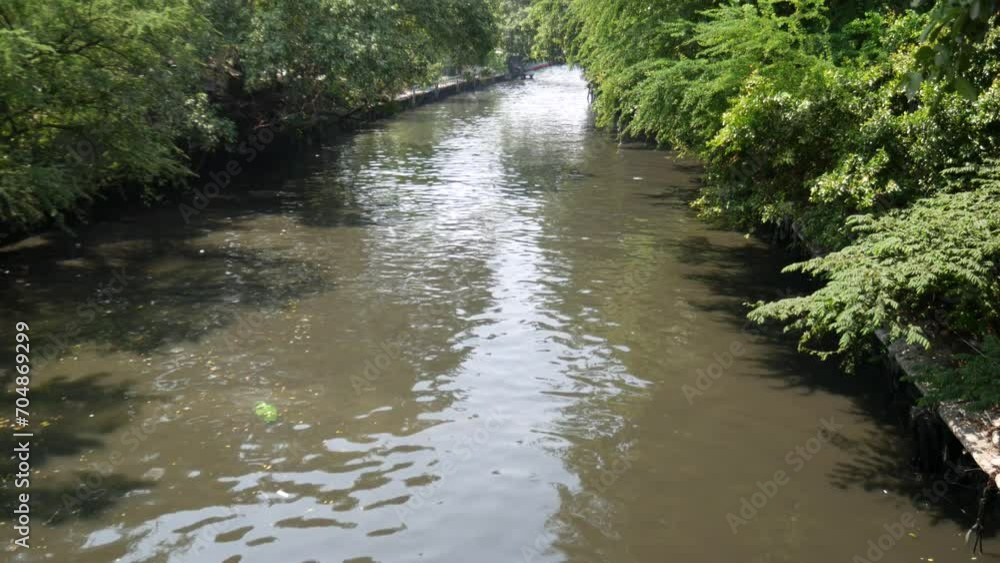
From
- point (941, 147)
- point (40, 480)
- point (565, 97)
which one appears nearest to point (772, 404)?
point (941, 147)

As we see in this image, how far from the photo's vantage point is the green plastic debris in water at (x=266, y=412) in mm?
9730

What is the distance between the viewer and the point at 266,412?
9.86m

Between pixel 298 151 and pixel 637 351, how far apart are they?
2539 centimetres

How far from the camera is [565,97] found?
6862cm

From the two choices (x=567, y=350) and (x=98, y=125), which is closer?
(x=567, y=350)

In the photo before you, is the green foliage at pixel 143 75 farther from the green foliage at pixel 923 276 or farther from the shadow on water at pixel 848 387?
the green foliage at pixel 923 276

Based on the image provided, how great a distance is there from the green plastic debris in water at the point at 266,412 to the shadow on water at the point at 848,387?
6.23 meters

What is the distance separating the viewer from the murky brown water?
763cm

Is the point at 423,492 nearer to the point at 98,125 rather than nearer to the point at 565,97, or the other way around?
the point at 98,125

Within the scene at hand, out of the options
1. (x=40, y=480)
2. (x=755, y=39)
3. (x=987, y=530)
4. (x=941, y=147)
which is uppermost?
(x=755, y=39)

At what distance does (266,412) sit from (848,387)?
7440mm

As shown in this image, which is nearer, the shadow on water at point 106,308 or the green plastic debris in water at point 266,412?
the shadow on water at point 106,308

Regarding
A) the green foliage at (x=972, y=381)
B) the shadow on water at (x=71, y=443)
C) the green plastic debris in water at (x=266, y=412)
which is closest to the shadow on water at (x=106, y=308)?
the shadow on water at (x=71, y=443)

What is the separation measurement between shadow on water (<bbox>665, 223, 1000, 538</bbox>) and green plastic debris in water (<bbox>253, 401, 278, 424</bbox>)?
6.23 m
